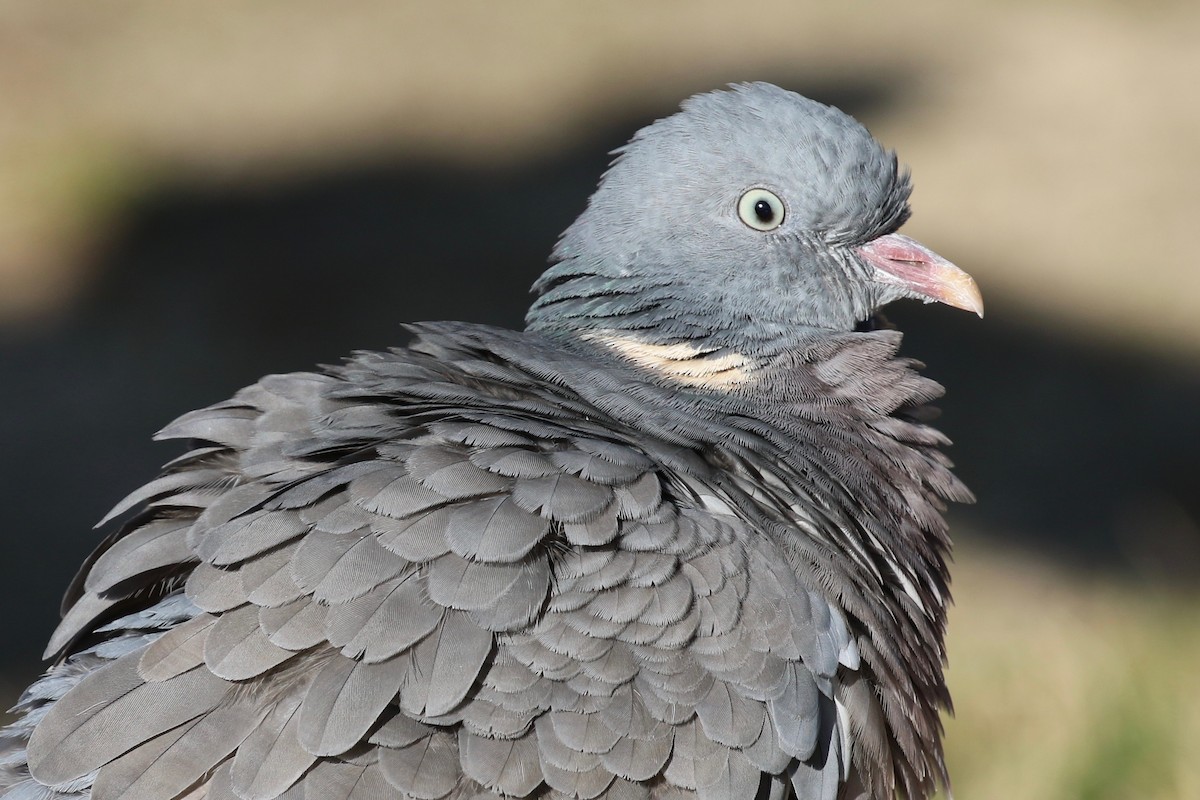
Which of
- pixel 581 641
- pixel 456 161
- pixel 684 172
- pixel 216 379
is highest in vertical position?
pixel 684 172

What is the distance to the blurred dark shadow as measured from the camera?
6613mm

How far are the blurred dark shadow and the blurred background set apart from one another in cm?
2

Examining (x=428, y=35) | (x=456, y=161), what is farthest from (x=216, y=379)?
(x=428, y=35)

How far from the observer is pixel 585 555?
2709 millimetres

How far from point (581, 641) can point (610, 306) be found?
113cm

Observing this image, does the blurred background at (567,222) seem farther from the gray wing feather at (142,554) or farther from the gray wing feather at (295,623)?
the gray wing feather at (295,623)

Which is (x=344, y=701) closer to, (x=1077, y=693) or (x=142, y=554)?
(x=142, y=554)

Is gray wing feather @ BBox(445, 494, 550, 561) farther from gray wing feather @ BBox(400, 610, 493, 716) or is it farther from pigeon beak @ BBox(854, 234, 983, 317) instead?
pigeon beak @ BBox(854, 234, 983, 317)

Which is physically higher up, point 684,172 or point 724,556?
point 684,172

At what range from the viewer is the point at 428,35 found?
10094mm

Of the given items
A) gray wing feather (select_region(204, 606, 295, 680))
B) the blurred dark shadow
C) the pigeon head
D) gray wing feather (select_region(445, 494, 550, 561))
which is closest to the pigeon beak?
the pigeon head

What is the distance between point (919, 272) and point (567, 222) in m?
5.18

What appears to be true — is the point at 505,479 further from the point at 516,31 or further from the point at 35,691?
the point at 516,31

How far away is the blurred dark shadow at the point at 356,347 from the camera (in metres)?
6.61
